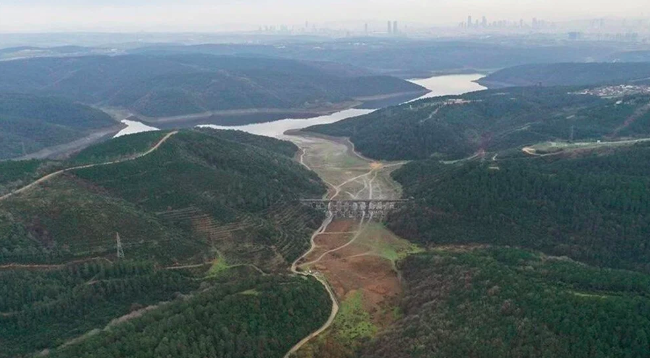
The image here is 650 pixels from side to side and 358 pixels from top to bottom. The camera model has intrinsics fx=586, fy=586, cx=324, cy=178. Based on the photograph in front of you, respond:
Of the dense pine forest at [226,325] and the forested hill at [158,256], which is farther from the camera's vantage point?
the forested hill at [158,256]

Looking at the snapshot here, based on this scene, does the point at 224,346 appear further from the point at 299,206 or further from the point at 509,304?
the point at 299,206

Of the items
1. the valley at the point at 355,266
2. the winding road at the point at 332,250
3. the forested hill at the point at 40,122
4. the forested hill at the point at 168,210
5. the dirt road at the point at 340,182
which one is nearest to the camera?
the winding road at the point at 332,250

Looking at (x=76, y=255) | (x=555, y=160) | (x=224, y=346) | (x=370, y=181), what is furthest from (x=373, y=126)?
(x=224, y=346)

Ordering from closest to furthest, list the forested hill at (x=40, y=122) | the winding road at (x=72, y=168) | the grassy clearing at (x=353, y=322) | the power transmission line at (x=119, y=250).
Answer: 1. the grassy clearing at (x=353, y=322)
2. the power transmission line at (x=119, y=250)
3. the winding road at (x=72, y=168)
4. the forested hill at (x=40, y=122)

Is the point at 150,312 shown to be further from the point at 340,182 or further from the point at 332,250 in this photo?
the point at 340,182

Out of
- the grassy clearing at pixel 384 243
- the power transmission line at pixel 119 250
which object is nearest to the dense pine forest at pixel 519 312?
the grassy clearing at pixel 384 243

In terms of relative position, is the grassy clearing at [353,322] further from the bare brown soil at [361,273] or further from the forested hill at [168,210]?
the forested hill at [168,210]
